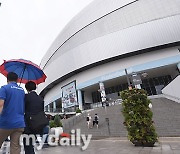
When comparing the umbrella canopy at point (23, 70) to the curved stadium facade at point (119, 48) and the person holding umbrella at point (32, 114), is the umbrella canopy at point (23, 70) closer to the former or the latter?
the person holding umbrella at point (32, 114)

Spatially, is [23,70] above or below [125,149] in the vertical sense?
above

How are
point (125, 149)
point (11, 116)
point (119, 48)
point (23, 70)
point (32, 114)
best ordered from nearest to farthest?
point (11, 116) → point (32, 114) → point (23, 70) → point (125, 149) → point (119, 48)

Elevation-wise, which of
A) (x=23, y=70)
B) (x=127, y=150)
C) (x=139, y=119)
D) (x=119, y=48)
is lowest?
(x=127, y=150)

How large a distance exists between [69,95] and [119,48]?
1445cm

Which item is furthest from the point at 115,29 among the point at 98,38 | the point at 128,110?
the point at 128,110

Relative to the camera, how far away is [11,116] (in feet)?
8.36

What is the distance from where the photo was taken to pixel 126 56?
32.0 metres

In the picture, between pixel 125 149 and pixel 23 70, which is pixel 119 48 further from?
pixel 23 70

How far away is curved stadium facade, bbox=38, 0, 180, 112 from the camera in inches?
1194

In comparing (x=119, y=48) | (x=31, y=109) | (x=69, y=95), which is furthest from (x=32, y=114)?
(x=69, y=95)

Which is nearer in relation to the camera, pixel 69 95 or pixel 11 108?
pixel 11 108

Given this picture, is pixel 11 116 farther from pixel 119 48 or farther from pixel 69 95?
pixel 69 95

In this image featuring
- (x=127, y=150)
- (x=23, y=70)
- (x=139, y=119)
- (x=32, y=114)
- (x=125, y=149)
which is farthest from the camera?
(x=139, y=119)

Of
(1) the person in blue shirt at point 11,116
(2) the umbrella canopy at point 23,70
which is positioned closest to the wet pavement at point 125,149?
(2) the umbrella canopy at point 23,70
